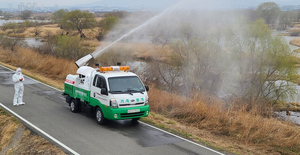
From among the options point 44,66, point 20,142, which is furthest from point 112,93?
point 44,66

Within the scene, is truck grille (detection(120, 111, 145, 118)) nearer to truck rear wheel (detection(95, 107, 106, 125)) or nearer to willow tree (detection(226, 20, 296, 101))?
truck rear wheel (detection(95, 107, 106, 125))

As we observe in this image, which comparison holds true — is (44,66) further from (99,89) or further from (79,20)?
(79,20)

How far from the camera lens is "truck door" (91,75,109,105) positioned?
10.7 metres

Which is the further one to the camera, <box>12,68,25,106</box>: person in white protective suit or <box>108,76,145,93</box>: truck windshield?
<box>12,68,25,106</box>: person in white protective suit

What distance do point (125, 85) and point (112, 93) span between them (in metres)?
0.70

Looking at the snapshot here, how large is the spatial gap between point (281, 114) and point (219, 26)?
347 inches

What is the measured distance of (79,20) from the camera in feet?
188

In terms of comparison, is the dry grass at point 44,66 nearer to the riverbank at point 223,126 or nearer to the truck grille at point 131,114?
the riverbank at point 223,126

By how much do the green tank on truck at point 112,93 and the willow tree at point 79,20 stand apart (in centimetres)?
4417

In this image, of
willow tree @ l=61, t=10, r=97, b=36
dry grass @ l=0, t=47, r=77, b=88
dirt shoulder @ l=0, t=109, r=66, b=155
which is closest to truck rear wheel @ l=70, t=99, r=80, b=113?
dirt shoulder @ l=0, t=109, r=66, b=155

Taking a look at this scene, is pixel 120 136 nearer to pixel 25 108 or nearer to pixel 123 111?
pixel 123 111

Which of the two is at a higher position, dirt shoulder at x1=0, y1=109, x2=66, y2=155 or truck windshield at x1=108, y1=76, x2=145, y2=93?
truck windshield at x1=108, y1=76, x2=145, y2=93

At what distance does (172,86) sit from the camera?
25.8 metres

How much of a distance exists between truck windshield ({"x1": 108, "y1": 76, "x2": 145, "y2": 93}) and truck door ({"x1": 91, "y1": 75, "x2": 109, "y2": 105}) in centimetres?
27
